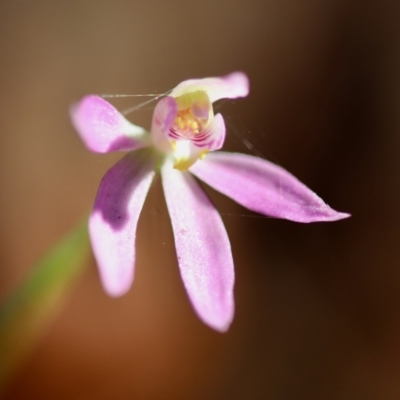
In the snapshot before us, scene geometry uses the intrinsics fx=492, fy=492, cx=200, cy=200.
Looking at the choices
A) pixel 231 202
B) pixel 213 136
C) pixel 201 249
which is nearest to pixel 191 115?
pixel 213 136

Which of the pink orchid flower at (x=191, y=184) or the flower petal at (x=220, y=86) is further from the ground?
the flower petal at (x=220, y=86)

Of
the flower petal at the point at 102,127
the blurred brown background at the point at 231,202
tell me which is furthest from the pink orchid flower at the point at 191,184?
the blurred brown background at the point at 231,202

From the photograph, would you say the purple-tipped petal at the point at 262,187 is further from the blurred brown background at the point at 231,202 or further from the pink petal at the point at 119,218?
the blurred brown background at the point at 231,202

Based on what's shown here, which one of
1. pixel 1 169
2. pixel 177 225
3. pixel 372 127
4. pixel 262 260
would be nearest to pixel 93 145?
pixel 177 225

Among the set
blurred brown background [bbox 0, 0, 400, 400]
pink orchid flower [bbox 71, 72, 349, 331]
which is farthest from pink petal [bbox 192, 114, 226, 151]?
blurred brown background [bbox 0, 0, 400, 400]

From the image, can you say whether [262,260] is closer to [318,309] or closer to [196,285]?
[318,309]

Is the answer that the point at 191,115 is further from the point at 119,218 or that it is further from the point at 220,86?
the point at 119,218
